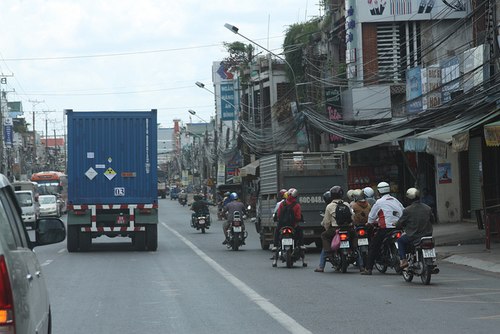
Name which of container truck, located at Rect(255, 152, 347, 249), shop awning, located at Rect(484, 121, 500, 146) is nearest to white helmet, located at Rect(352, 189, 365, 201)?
shop awning, located at Rect(484, 121, 500, 146)

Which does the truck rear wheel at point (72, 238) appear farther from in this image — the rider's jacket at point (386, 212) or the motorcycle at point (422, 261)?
the motorcycle at point (422, 261)

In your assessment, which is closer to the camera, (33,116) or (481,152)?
(481,152)

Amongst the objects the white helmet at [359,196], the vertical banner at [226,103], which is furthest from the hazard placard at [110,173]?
the vertical banner at [226,103]

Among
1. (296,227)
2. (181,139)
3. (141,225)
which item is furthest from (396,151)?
(181,139)

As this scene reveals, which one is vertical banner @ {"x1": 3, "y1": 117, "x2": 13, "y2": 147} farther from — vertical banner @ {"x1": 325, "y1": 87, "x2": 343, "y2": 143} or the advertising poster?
the advertising poster

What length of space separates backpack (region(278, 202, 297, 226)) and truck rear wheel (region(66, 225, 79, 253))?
8.75 metres

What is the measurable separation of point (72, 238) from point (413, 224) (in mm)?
13379

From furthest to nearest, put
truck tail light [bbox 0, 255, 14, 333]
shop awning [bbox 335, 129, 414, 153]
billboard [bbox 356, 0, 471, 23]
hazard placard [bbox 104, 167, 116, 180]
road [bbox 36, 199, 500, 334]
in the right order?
1. billboard [bbox 356, 0, 471, 23]
2. shop awning [bbox 335, 129, 414, 153]
3. hazard placard [bbox 104, 167, 116, 180]
4. road [bbox 36, 199, 500, 334]
5. truck tail light [bbox 0, 255, 14, 333]

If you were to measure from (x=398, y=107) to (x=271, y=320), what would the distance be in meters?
28.2

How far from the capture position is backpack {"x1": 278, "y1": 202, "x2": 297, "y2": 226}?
19.7 meters

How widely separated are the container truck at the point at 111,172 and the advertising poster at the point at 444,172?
13.3 m

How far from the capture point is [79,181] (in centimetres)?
2603

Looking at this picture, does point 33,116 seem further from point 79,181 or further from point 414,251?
point 414,251

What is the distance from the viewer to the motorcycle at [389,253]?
56.6 ft
